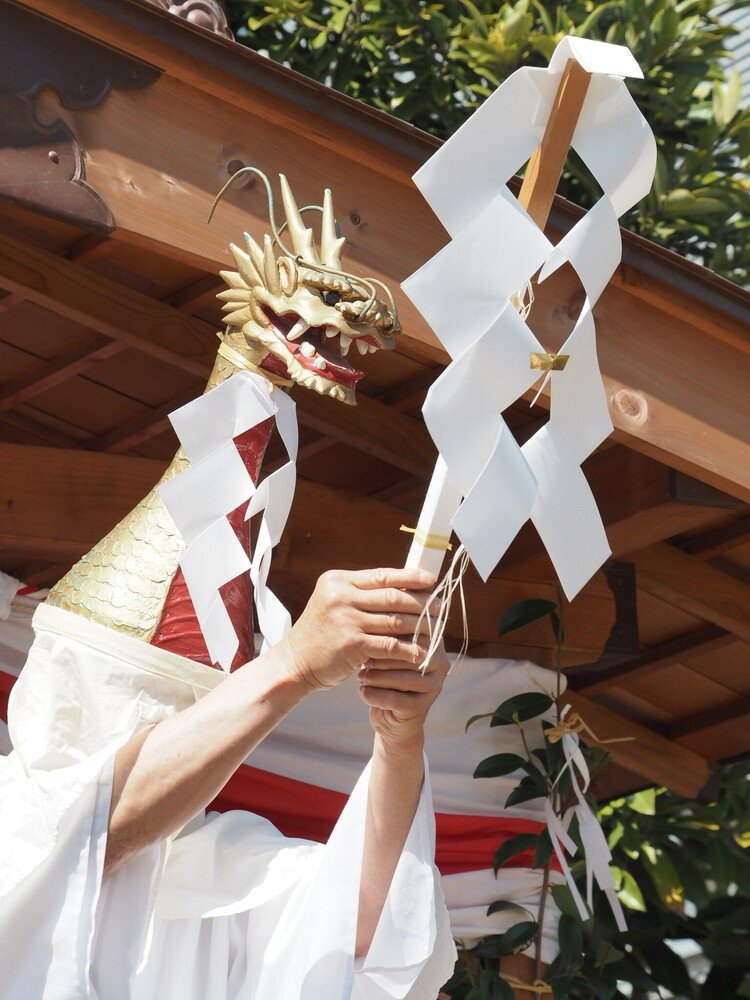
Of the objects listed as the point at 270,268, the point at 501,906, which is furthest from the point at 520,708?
the point at 270,268

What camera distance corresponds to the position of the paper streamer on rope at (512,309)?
4.29ft

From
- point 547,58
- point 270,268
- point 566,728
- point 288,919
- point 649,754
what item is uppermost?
point 547,58

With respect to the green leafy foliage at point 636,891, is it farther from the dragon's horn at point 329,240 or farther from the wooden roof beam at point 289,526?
the dragon's horn at point 329,240

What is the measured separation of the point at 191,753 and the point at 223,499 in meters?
0.39

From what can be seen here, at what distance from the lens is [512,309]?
1331 millimetres

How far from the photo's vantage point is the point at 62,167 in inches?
69.6

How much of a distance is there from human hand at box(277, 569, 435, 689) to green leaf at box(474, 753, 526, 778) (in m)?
1.29

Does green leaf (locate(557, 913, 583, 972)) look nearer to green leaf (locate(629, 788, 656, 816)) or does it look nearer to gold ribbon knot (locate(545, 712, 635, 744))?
gold ribbon knot (locate(545, 712, 635, 744))

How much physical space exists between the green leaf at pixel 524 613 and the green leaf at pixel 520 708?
14 cm

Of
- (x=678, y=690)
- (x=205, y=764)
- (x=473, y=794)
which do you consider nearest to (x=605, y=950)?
(x=473, y=794)

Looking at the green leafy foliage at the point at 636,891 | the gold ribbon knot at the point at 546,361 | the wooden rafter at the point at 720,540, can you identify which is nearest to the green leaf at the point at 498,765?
the green leafy foliage at the point at 636,891

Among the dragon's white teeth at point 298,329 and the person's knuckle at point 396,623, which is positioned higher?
the dragon's white teeth at point 298,329

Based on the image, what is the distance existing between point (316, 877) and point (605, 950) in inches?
55.4

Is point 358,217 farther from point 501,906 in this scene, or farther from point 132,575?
point 501,906
